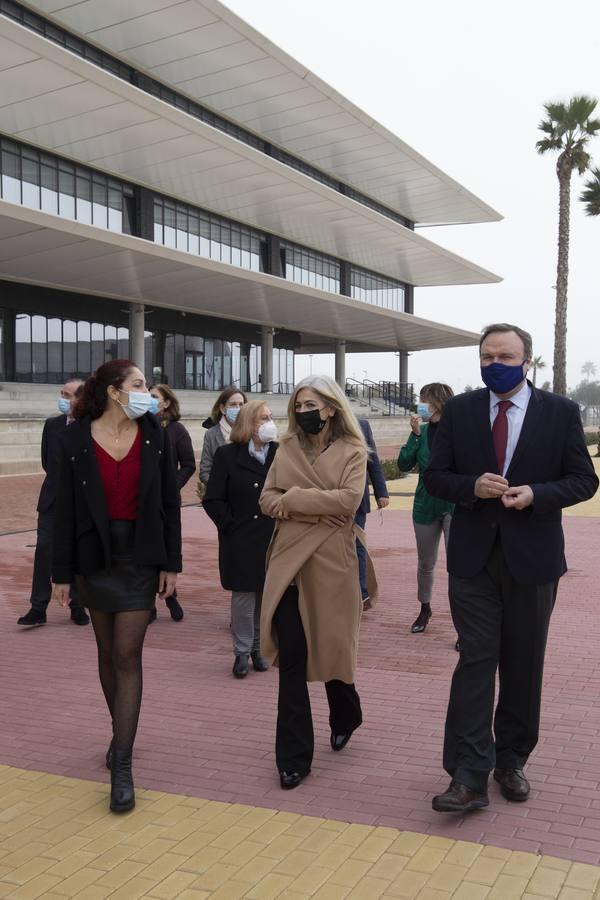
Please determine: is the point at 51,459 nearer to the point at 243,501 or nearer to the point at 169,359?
the point at 243,501

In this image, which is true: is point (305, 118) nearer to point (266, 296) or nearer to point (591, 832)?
point (266, 296)

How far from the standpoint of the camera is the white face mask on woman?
6.34m

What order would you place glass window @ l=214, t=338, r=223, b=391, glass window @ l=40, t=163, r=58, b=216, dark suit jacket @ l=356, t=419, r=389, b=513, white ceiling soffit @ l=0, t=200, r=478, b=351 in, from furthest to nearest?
glass window @ l=214, t=338, r=223, b=391 → glass window @ l=40, t=163, r=58, b=216 → white ceiling soffit @ l=0, t=200, r=478, b=351 → dark suit jacket @ l=356, t=419, r=389, b=513

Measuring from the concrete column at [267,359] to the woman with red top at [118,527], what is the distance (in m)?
44.4

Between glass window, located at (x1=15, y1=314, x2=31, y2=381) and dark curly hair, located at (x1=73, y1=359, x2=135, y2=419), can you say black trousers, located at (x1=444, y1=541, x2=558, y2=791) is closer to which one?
dark curly hair, located at (x1=73, y1=359, x2=135, y2=419)

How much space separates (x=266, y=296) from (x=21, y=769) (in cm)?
3663

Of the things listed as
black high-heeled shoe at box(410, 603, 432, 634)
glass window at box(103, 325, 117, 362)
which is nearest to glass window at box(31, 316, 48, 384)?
glass window at box(103, 325, 117, 362)

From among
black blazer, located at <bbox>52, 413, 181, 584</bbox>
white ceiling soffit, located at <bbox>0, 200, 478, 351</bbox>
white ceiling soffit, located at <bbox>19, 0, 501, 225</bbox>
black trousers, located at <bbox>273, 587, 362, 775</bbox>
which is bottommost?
black trousers, located at <bbox>273, 587, 362, 775</bbox>

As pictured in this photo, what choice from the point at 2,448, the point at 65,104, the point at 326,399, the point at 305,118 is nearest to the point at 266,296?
the point at 305,118

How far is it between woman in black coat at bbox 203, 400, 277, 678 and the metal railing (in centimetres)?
4775

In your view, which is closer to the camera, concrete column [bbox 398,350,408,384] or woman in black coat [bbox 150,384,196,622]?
woman in black coat [bbox 150,384,196,622]

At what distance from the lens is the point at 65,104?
97.7 ft

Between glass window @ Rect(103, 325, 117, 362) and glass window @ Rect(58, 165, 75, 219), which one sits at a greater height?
glass window @ Rect(58, 165, 75, 219)

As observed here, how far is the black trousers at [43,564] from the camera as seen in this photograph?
25.4ft
